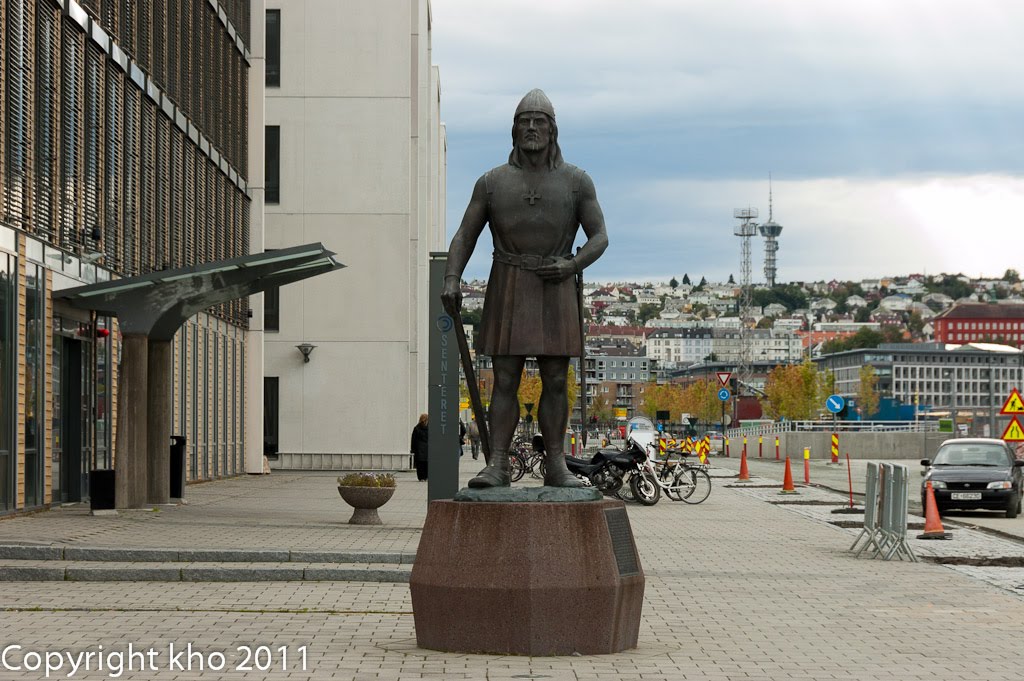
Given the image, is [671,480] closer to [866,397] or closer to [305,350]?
[305,350]

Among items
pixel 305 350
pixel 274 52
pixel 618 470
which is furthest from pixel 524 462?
pixel 274 52

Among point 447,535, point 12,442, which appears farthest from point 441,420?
point 447,535

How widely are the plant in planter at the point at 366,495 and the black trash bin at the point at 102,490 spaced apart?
120 inches

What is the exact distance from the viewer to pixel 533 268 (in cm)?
1016

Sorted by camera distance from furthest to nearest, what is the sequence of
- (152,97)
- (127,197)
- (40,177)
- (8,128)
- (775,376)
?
(775,376)
(152,97)
(127,197)
(40,177)
(8,128)

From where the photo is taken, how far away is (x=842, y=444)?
77.1 m

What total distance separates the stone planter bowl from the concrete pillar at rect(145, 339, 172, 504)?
3.13 m

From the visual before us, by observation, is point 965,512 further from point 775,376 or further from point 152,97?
point 775,376

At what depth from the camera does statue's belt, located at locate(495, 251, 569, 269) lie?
33.4 feet

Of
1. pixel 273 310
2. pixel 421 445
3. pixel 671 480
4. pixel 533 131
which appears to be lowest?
pixel 671 480

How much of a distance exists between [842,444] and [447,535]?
228 feet

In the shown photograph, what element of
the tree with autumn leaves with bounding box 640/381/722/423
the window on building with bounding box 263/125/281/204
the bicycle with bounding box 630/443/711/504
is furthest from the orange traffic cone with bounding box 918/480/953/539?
the tree with autumn leaves with bounding box 640/381/722/423

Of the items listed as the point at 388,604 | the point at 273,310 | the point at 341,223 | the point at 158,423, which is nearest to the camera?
the point at 388,604

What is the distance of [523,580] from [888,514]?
10.1 meters
